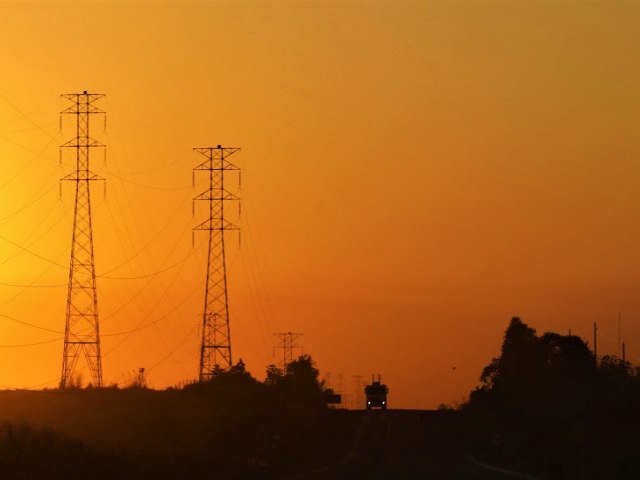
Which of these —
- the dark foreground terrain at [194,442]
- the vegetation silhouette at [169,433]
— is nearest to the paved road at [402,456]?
the dark foreground terrain at [194,442]

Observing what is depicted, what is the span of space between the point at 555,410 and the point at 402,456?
16.6m

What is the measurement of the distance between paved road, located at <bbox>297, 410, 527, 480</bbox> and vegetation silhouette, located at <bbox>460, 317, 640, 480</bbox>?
2.88 m

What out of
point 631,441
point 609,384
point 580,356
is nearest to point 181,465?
point 631,441

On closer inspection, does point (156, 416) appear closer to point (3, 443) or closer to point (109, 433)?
point (109, 433)

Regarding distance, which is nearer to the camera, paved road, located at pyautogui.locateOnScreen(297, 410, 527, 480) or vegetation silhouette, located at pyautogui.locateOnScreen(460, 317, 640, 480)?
paved road, located at pyautogui.locateOnScreen(297, 410, 527, 480)

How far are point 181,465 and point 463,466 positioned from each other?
792 inches

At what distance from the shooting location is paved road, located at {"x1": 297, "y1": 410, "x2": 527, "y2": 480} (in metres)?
62.6

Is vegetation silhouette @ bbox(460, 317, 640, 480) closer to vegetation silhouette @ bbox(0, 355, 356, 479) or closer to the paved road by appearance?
the paved road

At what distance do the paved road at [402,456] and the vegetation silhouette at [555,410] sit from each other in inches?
113

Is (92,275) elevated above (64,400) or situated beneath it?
elevated above

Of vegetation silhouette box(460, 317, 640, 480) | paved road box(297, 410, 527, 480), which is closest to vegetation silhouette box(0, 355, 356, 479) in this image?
paved road box(297, 410, 527, 480)

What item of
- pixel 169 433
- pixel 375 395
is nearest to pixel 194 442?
pixel 169 433

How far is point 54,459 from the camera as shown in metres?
48.5

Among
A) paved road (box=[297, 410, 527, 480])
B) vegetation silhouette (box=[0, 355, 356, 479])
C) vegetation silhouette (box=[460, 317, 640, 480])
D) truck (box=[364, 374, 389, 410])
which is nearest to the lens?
vegetation silhouette (box=[0, 355, 356, 479])
